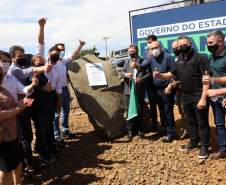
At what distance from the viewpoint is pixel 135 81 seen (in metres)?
4.09

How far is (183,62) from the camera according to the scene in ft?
10.8

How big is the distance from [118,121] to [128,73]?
45.4 inches

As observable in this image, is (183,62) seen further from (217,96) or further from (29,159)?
(29,159)

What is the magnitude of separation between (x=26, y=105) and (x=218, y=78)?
8.43 ft

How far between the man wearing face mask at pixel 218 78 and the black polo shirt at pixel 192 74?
6.3 inches

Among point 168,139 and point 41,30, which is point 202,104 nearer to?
point 168,139

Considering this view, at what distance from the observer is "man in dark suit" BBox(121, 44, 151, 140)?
4.05m

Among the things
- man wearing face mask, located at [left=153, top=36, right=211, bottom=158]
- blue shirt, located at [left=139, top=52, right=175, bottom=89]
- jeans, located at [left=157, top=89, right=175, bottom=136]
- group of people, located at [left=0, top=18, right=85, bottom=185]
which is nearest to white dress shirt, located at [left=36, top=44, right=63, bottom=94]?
group of people, located at [left=0, top=18, right=85, bottom=185]

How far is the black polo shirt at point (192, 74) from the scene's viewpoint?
311 centimetres

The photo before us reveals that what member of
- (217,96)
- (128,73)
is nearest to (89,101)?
(128,73)

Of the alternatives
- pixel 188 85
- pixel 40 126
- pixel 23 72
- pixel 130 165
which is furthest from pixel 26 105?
pixel 188 85

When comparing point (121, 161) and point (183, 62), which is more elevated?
point (183, 62)

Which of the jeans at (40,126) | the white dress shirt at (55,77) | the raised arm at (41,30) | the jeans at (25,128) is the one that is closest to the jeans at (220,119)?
the jeans at (40,126)

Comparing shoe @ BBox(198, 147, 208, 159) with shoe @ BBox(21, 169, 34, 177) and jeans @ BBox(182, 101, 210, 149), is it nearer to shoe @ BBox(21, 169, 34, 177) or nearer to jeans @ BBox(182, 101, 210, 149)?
jeans @ BBox(182, 101, 210, 149)
